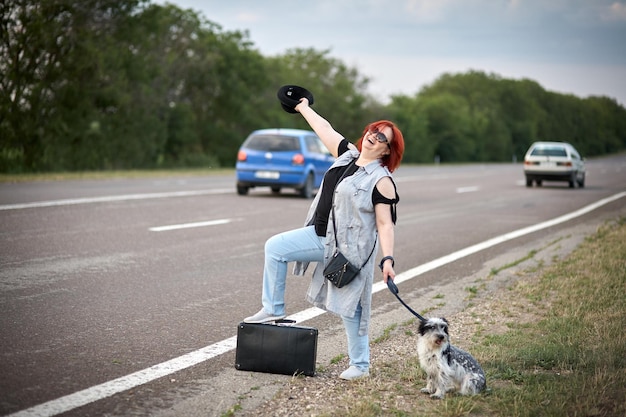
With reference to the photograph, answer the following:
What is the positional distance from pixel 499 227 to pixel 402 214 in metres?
2.55

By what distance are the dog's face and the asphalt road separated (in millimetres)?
1431

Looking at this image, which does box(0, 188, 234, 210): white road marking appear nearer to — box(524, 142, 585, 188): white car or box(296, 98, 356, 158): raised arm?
box(296, 98, 356, 158): raised arm

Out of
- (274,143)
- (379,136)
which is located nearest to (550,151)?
(274,143)

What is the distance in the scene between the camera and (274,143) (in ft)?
68.0

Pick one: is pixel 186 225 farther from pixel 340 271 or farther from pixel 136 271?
pixel 340 271

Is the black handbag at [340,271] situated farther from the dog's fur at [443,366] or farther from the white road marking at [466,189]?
the white road marking at [466,189]

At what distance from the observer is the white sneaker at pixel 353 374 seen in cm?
508

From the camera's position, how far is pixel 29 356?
5.15 metres

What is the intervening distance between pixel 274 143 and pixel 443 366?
53.6 ft

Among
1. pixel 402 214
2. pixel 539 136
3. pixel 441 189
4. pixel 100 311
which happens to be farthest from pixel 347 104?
pixel 539 136

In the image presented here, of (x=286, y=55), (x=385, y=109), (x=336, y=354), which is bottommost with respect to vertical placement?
(x=336, y=354)

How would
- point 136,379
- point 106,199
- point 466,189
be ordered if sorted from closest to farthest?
point 136,379, point 106,199, point 466,189

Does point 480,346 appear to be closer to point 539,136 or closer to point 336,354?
point 336,354

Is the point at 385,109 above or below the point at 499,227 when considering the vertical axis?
above
